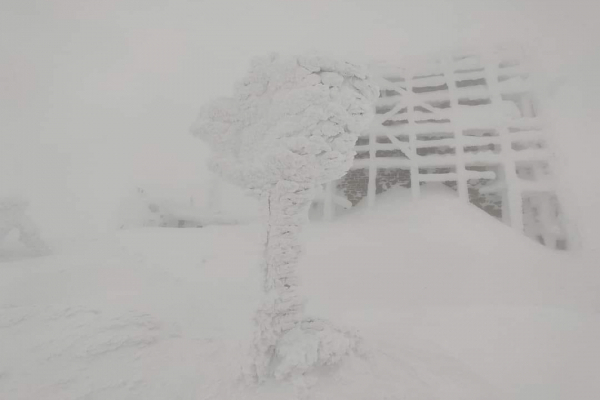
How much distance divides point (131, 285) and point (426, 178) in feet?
20.7

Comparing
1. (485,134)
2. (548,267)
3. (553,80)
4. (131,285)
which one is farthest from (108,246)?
(553,80)

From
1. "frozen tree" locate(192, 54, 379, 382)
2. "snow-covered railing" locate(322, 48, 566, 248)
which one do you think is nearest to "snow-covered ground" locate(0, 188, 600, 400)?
"frozen tree" locate(192, 54, 379, 382)

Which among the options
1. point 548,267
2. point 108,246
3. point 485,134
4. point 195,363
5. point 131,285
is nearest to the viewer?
point 195,363

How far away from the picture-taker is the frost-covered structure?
21.4 feet

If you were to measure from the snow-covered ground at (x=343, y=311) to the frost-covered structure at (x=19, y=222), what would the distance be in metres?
0.56

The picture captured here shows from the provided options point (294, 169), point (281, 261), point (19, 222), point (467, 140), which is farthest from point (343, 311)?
point (19, 222)

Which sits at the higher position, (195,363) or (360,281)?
(360,281)

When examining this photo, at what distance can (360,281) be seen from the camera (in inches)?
234

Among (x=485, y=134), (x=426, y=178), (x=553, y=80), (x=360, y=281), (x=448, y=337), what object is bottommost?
(x=448, y=337)

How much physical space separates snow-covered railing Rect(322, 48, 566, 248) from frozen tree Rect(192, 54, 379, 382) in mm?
4754

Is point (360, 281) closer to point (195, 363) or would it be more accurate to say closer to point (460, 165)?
point (195, 363)

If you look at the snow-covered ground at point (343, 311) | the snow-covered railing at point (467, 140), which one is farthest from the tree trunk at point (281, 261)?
the snow-covered railing at point (467, 140)

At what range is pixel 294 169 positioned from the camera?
128 inches

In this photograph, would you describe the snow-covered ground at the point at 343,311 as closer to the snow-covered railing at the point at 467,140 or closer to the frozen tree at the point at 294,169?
the frozen tree at the point at 294,169
